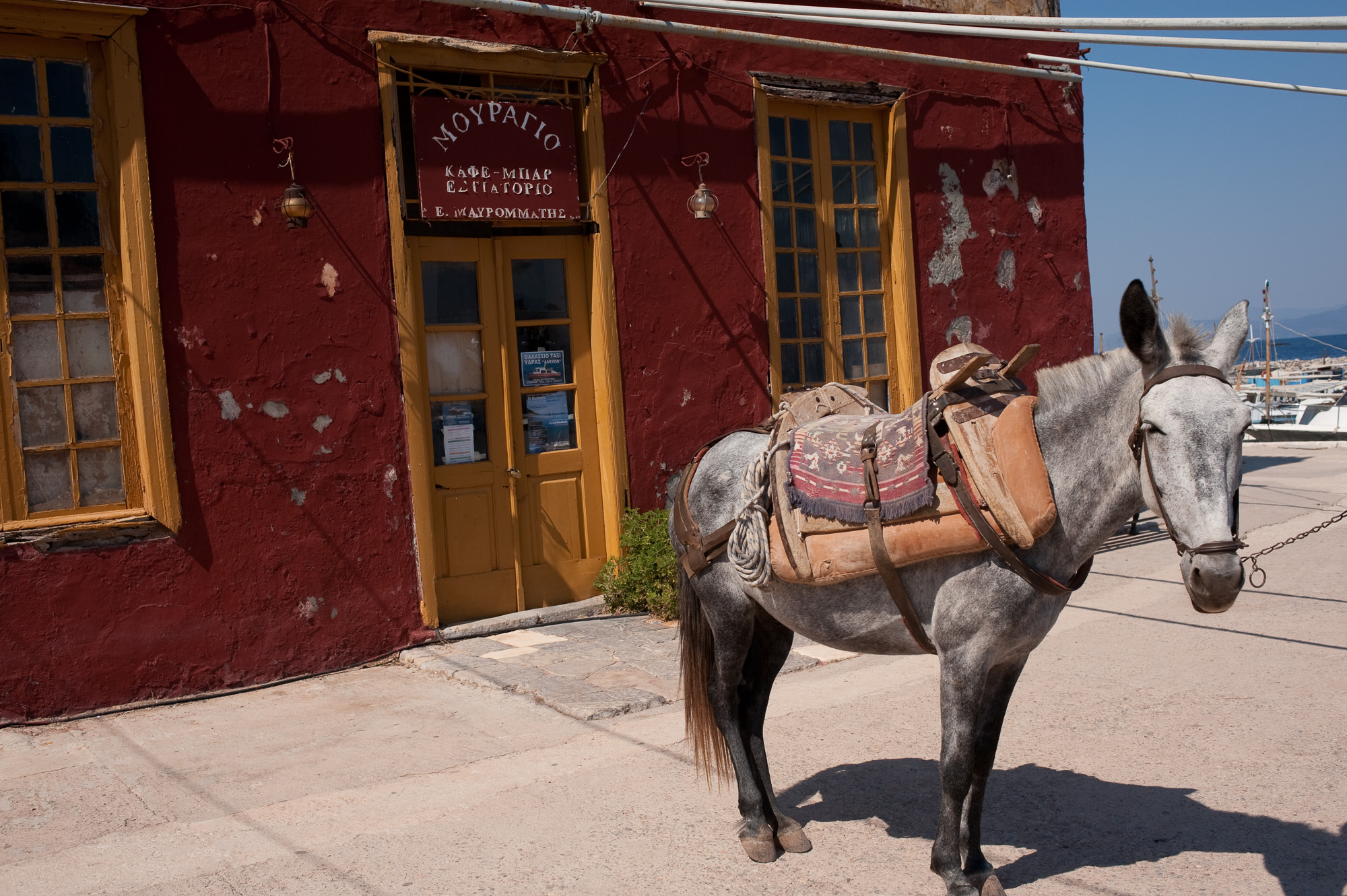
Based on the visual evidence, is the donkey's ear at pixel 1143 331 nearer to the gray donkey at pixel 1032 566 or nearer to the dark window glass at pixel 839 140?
the gray donkey at pixel 1032 566

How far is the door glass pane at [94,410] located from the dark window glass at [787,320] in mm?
5044

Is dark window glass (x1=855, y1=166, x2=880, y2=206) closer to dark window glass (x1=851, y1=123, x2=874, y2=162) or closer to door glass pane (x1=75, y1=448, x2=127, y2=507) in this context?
dark window glass (x1=851, y1=123, x2=874, y2=162)

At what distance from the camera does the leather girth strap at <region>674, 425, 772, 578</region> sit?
4.05 m

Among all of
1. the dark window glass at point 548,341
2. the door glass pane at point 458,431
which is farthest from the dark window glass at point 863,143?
the door glass pane at point 458,431

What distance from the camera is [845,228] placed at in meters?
9.38

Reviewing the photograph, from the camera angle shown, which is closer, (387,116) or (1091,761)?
(1091,761)

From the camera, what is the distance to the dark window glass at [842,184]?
9.29 m

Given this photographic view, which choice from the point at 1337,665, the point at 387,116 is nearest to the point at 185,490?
the point at 387,116

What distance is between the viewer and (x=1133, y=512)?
11.0ft

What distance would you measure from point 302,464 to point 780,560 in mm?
3949

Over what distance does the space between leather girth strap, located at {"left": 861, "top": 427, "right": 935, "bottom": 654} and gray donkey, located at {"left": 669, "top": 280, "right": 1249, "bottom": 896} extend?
0.05m

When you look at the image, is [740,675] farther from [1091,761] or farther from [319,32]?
[319,32]

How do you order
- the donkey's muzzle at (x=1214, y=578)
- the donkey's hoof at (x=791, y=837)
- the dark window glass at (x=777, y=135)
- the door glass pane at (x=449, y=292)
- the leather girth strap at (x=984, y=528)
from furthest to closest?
the dark window glass at (x=777, y=135) < the door glass pane at (x=449, y=292) < the donkey's hoof at (x=791, y=837) < the leather girth strap at (x=984, y=528) < the donkey's muzzle at (x=1214, y=578)

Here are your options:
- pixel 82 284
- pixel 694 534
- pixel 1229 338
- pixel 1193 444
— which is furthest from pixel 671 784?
pixel 82 284
